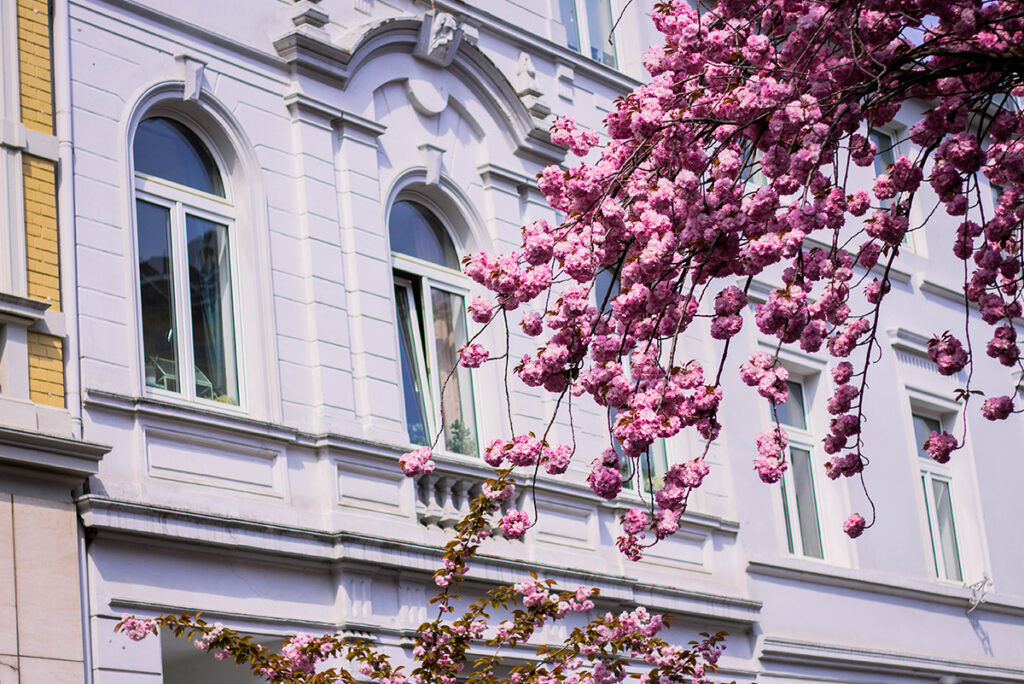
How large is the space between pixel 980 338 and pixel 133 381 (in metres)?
14.9

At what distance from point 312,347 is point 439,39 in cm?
375

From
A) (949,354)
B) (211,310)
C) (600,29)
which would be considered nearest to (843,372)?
(949,354)

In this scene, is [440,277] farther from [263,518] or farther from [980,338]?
[980,338]

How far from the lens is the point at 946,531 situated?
70.9ft

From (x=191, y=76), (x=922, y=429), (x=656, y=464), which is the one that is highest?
(x=191, y=76)

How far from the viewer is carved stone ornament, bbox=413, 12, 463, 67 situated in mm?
16219

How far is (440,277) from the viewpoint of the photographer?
1616cm

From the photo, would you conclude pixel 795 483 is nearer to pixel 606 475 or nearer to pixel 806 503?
pixel 806 503

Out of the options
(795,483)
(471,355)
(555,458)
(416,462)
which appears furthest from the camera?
(795,483)

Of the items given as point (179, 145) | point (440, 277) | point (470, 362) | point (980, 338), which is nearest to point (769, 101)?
point (470, 362)

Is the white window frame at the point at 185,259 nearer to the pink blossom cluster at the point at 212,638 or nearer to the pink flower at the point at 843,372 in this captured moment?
the pink blossom cluster at the point at 212,638

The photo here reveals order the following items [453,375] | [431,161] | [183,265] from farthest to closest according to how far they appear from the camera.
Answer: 1. [431,161]
2. [453,375]
3. [183,265]

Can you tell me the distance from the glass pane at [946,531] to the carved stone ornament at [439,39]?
904cm

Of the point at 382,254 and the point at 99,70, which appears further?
the point at 382,254
